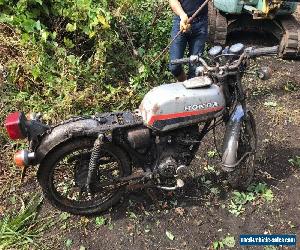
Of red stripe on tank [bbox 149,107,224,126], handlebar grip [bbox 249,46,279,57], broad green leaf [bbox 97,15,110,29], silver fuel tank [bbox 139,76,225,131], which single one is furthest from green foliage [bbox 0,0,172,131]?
handlebar grip [bbox 249,46,279,57]

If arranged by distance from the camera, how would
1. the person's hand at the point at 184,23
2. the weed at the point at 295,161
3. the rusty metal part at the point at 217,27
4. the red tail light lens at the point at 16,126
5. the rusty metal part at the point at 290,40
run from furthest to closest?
the rusty metal part at the point at 217,27, the rusty metal part at the point at 290,40, the weed at the point at 295,161, the person's hand at the point at 184,23, the red tail light lens at the point at 16,126

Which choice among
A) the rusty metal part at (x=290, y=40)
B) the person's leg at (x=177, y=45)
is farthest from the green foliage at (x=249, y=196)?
the rusty metal part at (x=290, y=40)

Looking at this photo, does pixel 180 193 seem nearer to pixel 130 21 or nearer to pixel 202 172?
pixel 202 172

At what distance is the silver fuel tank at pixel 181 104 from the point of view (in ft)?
10.9

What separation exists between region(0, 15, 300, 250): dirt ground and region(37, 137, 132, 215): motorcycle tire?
0.50ft

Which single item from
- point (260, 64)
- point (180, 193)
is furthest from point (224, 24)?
point (180, 193)

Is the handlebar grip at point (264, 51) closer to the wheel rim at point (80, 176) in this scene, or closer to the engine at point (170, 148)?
the engine at point (170, 148)

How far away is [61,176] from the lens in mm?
4316

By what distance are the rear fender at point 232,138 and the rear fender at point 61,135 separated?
1.28 metres

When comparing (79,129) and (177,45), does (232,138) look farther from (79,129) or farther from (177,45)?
(177,45)

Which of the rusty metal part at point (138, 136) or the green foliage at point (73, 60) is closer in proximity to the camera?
the rusty metal part at point (138, 136)

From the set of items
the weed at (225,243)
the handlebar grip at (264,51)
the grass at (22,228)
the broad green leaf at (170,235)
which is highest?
the handlebar grip at (264,51)

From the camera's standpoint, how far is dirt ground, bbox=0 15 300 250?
148 inches

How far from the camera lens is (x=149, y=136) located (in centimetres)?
358
